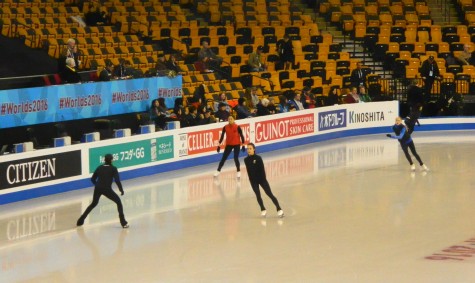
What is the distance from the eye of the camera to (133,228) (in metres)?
20.4

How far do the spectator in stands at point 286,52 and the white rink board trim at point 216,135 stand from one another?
3.24m

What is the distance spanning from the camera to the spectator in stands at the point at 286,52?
3762 cm

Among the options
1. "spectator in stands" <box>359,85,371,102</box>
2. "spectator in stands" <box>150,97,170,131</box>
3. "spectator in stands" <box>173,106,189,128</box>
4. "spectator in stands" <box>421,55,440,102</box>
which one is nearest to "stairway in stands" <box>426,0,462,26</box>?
"spectator in stands" <box>421,55,440,102</box>

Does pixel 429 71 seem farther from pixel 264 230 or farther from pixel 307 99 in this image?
pixel 264 230

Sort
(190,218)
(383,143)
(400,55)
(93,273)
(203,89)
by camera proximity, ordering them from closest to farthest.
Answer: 1. (93,273)
2. (190,218)
3. (203,89)
4. (383,143)
5. (400,55)

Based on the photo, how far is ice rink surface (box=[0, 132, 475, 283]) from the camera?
1659cm

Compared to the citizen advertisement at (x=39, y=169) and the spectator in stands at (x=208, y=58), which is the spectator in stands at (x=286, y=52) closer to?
the spectator in stands at (x=208, y=58)

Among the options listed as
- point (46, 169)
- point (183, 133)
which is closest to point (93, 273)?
point (46, 169)

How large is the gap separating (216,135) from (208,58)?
6.39 metres

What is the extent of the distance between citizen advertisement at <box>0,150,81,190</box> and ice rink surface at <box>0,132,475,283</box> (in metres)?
0.51

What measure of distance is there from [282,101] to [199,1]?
9400 millimetres

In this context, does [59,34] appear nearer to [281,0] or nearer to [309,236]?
[281,0]

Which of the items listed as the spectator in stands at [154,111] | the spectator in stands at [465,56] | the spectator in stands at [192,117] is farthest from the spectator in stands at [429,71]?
the spectator in stands at [154,111]

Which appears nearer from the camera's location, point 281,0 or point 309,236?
point 309,236
